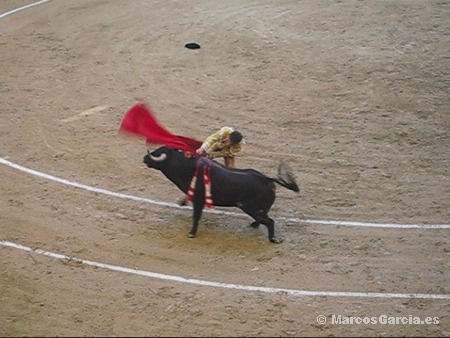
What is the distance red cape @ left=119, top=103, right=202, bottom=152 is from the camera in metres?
10.6

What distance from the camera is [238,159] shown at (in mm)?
12617

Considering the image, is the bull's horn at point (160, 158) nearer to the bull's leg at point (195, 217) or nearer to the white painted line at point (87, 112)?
the bull's leg at point (195, 217)

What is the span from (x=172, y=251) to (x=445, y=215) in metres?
3.80

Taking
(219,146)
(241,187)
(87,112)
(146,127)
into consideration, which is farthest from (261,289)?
(87,112)

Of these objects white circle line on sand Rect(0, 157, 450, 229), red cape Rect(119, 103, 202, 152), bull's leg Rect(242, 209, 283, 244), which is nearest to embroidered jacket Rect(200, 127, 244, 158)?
red cape Rect(119, 103, 202, 152)

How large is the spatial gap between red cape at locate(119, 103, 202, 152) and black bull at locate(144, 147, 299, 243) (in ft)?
0.39

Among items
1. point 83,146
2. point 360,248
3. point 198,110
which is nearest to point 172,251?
point 360,248

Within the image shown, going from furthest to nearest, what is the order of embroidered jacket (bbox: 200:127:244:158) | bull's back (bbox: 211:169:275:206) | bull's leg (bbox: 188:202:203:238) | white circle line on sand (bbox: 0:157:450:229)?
white circle line on sand (bbox: 0:157:450:229)
embroidered jacket (bbox: 200:127:244:158)
bull's leg (bbox: 188:202:203:238)
bull's back (bbox: 211:169:275:206)

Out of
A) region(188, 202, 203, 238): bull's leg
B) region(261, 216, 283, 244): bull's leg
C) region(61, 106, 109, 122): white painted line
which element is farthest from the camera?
region(61, 106, 109, 122): white painted line

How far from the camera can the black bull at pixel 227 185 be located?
10.4 m

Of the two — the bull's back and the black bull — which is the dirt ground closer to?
the black bull

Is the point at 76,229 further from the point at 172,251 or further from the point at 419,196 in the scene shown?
the point at 419,196

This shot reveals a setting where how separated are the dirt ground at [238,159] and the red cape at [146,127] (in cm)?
111

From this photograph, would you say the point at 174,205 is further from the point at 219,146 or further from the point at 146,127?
the point at 146,127
